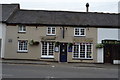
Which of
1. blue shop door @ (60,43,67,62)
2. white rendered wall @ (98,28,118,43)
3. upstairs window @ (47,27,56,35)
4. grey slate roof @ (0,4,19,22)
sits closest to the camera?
blue shop door @ (60,43,67,62)

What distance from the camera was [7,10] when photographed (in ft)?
100.0

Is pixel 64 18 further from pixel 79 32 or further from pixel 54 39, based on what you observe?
pixel 54 39

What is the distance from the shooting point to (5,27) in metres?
27.5

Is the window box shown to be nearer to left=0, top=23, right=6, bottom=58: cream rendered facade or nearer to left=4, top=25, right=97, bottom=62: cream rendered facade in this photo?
left=4, top=25, right=97, bottom=62: cream rendered facade

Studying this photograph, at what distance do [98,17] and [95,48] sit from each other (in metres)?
4.94

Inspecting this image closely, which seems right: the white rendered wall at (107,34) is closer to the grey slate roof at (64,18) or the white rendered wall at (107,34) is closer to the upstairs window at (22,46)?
the grey slate roof at (64,18)

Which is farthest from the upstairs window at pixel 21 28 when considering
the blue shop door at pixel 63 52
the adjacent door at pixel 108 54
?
the adjacent door at pixel 108 54

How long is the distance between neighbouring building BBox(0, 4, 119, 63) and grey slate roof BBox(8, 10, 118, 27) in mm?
115

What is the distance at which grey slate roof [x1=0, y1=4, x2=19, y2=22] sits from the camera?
28444 mm

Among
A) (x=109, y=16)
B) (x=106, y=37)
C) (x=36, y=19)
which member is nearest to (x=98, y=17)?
(x=109, y=16)

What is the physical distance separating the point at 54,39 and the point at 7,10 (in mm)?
7866

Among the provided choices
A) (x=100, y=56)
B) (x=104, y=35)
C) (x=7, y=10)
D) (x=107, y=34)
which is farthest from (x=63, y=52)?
(x=7, y=10)

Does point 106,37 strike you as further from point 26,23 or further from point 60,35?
point 26,23

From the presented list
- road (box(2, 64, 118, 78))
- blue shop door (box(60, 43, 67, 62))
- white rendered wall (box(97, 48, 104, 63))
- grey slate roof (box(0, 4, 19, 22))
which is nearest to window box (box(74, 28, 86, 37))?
blue shop door (box(60, 43, 67, 62))
